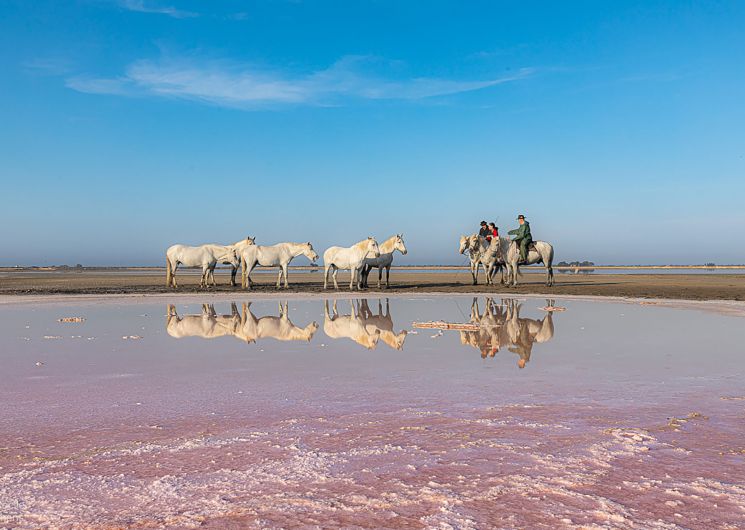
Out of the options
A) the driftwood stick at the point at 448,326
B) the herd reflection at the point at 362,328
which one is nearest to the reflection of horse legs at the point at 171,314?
the herd reflection at the point at 362,328

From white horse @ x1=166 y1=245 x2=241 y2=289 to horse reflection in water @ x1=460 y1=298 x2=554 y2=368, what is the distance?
17671 millimetres

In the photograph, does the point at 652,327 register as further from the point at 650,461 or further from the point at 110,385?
the point at 110,385

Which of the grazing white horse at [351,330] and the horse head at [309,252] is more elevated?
the horse head at [309,252]

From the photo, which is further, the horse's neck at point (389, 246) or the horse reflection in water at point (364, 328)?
the horse's neck at point (389, 246)

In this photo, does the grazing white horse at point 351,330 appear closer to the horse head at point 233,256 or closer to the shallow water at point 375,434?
the shallow water at point 375,434

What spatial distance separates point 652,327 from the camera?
11.0 m

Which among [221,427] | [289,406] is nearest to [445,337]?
[289,406]

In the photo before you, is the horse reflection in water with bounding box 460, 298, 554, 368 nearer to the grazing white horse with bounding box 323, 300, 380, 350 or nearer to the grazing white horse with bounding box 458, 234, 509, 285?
the grazing white horse with bounding box 323, 300, 380, 350

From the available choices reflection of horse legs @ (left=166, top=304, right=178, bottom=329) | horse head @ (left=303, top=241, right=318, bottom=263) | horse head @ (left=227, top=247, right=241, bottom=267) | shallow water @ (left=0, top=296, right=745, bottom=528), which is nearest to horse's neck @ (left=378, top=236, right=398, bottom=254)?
horse head @ (left=303, top=241, right=318, bottom=263)

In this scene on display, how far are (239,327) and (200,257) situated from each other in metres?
18.2

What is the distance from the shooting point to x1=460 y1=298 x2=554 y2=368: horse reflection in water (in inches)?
331

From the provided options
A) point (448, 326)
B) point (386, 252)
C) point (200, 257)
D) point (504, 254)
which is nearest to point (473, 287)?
point (504, 254)

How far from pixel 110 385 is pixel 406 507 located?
419cm

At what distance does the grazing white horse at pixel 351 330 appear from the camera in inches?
379
